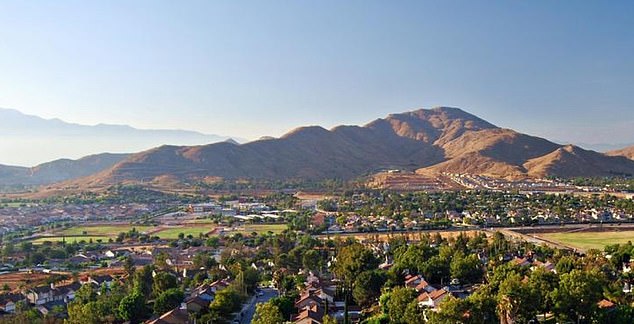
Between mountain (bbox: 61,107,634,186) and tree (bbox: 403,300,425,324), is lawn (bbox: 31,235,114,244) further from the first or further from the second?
mountain (bbox: 61,107,634,186)

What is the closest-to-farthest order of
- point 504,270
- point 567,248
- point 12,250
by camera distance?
point 504,270 < point 567,248 < point 12,250

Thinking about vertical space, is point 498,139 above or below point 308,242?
above

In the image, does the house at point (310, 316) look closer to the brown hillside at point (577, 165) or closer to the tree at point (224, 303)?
the tree at point (224, 303)

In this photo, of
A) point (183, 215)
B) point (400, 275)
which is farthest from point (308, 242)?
point (183, 215)

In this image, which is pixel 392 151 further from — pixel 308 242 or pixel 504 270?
pixel 504 270

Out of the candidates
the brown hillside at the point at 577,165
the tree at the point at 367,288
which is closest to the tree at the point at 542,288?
the tree at the point at 367,288

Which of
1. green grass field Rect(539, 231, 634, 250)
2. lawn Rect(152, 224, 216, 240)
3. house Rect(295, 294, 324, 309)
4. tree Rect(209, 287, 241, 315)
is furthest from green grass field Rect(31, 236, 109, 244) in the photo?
green grass field Rect(539, 231, 634, 250)

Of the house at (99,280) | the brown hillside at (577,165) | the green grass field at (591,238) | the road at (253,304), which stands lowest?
the road at (253,304)
